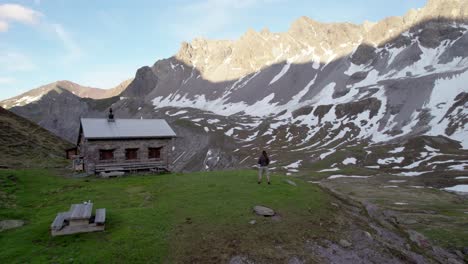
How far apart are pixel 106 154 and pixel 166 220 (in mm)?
24370

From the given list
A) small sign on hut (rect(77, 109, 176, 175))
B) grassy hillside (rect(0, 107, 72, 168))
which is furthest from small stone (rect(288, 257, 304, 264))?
grassy hillside (rect(0, 107, 72, 168))

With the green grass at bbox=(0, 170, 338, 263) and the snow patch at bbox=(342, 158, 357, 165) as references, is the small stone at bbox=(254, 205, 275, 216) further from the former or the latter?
the snow patch at bbox=(342, 158, 357, 165)

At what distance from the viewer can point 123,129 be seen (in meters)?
45.4

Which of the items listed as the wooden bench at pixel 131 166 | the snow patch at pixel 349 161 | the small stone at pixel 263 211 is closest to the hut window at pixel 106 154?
the wooden bench at pixel 131 166

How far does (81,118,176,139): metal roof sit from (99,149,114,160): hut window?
1803mm

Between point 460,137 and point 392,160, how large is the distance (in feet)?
133

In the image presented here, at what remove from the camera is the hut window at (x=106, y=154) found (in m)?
43.2

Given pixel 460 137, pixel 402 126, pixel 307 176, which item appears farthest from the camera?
pixel 402 126

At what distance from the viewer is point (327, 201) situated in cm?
2916

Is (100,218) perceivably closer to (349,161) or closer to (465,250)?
(465,250)

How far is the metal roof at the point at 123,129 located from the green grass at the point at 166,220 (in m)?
9.76

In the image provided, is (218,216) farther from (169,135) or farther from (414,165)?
(414,165)

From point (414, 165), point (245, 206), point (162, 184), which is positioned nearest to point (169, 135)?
point (162, 184)

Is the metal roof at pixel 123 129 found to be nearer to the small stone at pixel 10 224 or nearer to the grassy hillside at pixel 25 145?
the grassy hillside at pixel 25 145
